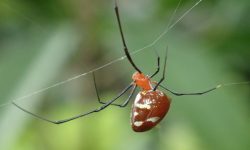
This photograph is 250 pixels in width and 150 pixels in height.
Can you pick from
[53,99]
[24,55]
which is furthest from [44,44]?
[53,99]

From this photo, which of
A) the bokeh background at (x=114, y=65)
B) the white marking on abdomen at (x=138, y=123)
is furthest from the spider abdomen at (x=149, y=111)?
the bokeh background at (x=114, y=65)

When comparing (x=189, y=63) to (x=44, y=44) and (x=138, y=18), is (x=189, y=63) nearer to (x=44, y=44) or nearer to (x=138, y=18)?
Result: (x=138, y=18)

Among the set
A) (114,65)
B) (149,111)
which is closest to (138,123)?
(149,111)

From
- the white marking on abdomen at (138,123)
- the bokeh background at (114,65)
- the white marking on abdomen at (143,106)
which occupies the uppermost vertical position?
the white marking on abdomen at (143,106)

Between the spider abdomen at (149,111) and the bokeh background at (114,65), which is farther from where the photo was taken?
the bokeh background at (114,65)

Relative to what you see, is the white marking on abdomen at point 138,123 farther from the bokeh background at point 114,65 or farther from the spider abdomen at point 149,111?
the bokeh background at point 114,65

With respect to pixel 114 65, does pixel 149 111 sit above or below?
above

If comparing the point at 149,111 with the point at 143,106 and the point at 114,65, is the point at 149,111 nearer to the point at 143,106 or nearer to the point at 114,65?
the point at 143,106

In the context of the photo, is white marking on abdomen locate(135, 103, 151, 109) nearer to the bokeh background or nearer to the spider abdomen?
the spider abdomen
